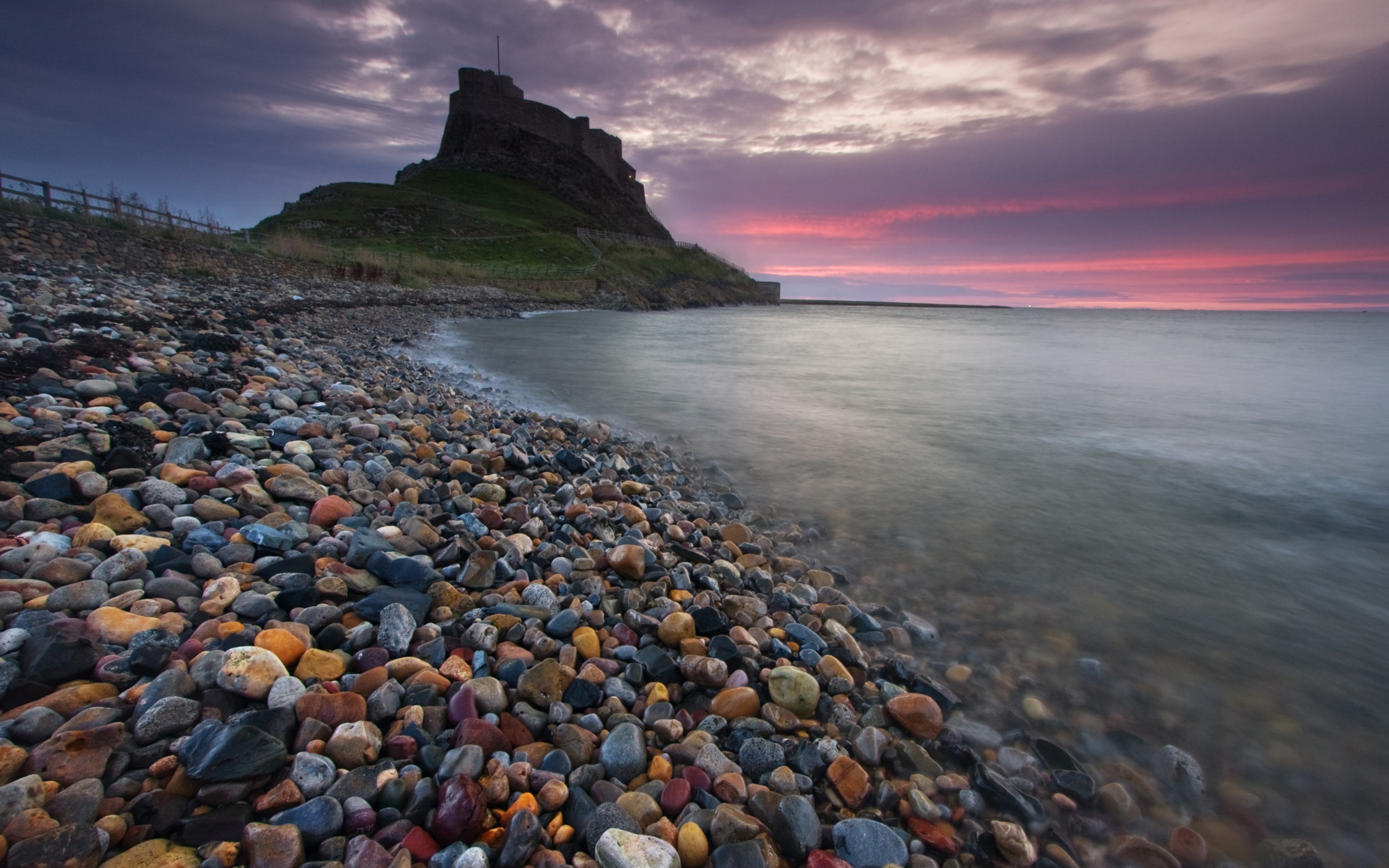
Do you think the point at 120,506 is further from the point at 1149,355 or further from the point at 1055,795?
the point at 1149,355

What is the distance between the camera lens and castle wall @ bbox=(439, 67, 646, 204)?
292ft

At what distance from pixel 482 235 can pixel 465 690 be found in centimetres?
6225

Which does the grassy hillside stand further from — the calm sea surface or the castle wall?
the calm sea surface

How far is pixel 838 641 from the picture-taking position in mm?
3164

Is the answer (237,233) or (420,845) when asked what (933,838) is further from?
(237,233)

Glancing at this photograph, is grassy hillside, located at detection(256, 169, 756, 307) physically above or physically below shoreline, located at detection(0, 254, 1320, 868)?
above

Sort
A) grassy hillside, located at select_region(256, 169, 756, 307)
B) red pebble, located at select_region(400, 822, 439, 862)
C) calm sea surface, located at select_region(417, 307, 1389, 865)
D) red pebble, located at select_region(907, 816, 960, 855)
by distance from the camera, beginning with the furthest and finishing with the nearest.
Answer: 1. grassy hillside, located at select_region(256, 169, 756, 307)
2. calm sea surface, located at select_region(417, 307, 1389, 865)
3. red pebble, located at select_region(907, 816, 960, 855)
4. red pebble, located at select_region(400, 822, 439, 862)

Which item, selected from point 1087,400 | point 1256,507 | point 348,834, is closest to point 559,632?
point 348,834

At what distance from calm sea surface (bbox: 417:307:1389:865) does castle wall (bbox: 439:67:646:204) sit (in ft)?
295

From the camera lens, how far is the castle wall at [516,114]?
3499 inches

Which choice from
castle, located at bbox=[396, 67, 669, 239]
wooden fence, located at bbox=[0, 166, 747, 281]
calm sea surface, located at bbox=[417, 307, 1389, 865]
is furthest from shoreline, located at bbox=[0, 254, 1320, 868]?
castle, located at bbox=[396, 67, 669, 239]

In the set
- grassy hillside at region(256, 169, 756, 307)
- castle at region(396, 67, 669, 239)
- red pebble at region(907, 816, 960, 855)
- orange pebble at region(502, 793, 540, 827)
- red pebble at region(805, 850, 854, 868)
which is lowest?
red pebble at region(907, 816, 960, 855)

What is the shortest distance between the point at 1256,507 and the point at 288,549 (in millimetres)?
8928

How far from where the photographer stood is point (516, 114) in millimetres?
91625
